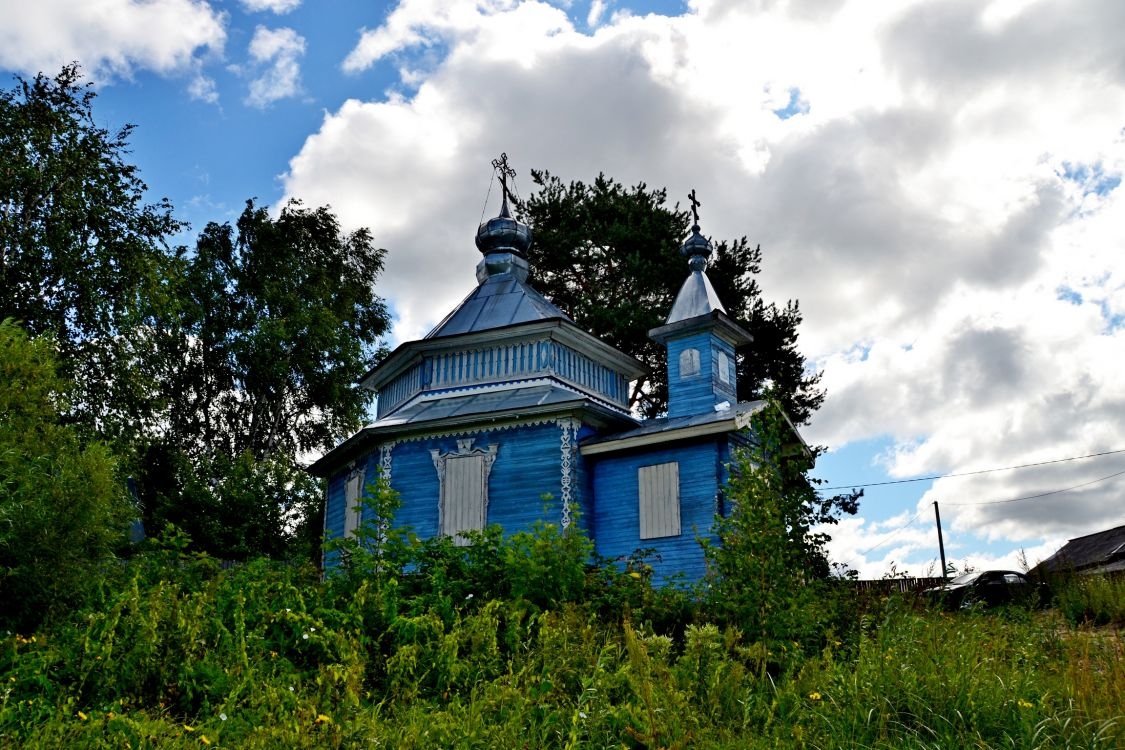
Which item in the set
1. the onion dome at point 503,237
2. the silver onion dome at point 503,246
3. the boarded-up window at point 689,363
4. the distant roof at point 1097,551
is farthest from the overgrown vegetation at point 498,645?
the distant roof at point 1097,551

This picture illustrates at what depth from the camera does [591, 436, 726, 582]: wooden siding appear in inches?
561

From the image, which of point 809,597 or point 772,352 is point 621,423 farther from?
point 772,352

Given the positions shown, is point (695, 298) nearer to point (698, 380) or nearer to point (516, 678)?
point (698, 380)

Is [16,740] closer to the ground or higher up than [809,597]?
closer to the ground

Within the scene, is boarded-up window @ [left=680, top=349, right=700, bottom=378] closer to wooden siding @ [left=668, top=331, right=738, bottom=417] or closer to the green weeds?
wooden siding @ [left=668, top=331, right=738, bottom=417]

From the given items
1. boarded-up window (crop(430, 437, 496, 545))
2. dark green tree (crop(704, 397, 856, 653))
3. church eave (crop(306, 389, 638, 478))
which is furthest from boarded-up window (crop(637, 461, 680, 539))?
dark green tree (crop(704, 397, 856, 653))

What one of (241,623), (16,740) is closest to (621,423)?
(241,623)

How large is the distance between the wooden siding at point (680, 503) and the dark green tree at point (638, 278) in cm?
993

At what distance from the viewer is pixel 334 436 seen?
29.5 meters

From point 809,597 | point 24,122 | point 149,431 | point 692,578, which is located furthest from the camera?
point 149,431

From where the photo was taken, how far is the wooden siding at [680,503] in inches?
561

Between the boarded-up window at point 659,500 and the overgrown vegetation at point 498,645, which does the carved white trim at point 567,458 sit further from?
the overgrown vegetation at point 498,645

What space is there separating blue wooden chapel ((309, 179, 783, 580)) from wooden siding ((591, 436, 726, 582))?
2cm

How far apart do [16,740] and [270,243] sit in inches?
1006
